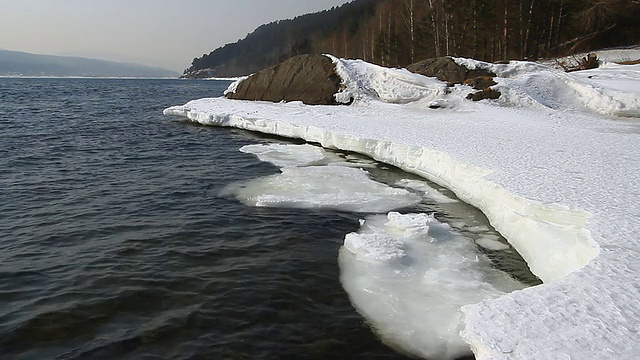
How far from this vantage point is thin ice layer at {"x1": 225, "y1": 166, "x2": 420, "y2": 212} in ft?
28.8

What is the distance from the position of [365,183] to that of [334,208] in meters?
1.88

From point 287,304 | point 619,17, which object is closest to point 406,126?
point 287,304

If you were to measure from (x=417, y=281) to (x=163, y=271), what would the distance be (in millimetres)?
3379

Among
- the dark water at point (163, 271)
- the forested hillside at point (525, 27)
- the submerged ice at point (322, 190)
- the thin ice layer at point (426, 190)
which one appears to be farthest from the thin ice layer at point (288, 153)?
the forested hillside at point (525, 27)

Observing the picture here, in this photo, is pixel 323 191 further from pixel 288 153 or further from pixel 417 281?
pixel 288 153

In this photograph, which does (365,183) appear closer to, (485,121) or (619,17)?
(485,121)

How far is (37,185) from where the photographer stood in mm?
10023

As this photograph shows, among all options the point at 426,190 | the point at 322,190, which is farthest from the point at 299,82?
the point at 426,190

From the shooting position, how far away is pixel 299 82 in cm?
2280

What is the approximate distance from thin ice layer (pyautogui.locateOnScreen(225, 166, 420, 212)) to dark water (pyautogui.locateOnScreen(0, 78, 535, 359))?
0.41 m

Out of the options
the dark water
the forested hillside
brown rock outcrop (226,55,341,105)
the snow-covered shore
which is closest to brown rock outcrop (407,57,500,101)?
the snow-covered shore

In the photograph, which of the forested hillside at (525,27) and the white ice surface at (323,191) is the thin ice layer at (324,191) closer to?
the white ice surface at (323,191)

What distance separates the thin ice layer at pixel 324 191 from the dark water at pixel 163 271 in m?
0.41

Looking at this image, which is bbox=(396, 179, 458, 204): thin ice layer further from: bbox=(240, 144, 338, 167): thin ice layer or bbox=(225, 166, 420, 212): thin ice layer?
bbox=(240, 144, 338, 167): thin ice layer
